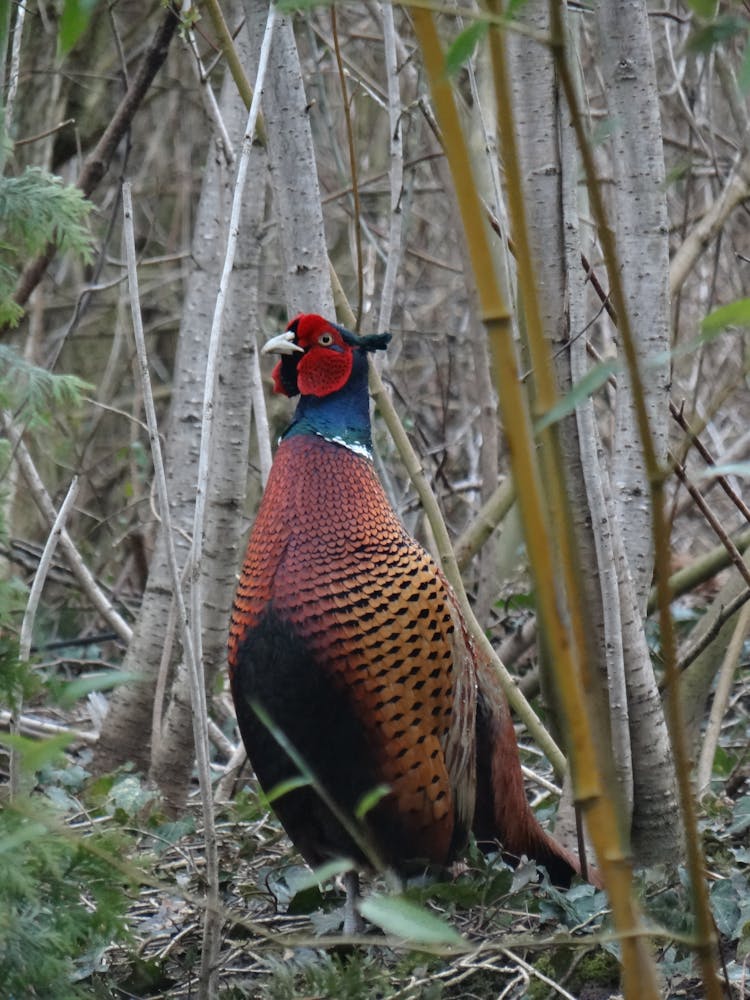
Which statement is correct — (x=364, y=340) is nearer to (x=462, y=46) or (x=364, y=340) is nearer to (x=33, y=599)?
(x=33, y=599)

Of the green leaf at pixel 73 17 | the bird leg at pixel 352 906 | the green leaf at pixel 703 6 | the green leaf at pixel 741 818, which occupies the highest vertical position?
the green leaf at pixel 73 17

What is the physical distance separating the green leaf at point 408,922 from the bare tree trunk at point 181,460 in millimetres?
2752

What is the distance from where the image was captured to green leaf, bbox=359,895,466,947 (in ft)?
4.32

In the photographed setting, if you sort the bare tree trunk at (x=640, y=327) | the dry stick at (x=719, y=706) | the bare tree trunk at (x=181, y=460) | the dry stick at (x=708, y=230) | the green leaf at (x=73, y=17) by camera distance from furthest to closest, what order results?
the dry stick at (x=708, y=230) → the bare tree trunk at (x=181, y=460) → the dry stick at (x=719, y=706) → the bare tree trunk at (x=640, y=327) → the green leaf at (x=73, y=17)

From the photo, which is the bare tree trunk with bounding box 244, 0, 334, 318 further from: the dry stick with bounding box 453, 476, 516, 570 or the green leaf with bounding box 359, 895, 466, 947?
the green leaf with bounding box 359, 895, 466, 947

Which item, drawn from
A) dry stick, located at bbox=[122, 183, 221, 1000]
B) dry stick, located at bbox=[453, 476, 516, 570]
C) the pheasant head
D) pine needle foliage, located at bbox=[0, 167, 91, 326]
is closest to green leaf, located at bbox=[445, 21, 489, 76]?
dry stick, located at bbox=[122, 183, 221, 1000]

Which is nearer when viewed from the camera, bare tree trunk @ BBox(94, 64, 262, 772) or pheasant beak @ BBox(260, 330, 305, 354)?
pheasant beak @ BBox(260, 330, 305, 354)

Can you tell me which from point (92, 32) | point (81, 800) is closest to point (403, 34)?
point (92, 32)

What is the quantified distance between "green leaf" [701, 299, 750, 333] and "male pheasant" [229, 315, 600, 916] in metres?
1.70

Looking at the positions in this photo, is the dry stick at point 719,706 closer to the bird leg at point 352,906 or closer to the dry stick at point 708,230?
the bird leg at point 352,906

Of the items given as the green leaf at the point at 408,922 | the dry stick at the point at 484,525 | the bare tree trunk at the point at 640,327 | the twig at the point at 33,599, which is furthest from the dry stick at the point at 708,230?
the green leaf at the point at 408,922

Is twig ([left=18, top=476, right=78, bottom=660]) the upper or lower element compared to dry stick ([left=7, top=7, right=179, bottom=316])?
lower

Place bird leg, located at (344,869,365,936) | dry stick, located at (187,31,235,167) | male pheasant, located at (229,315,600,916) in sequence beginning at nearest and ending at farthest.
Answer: male pheasant, located at (229,315,600,916) → bird leg, located at (344,869,365,936) → dry stick, located at (187,31,235,167)

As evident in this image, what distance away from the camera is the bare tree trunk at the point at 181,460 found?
169 inches
